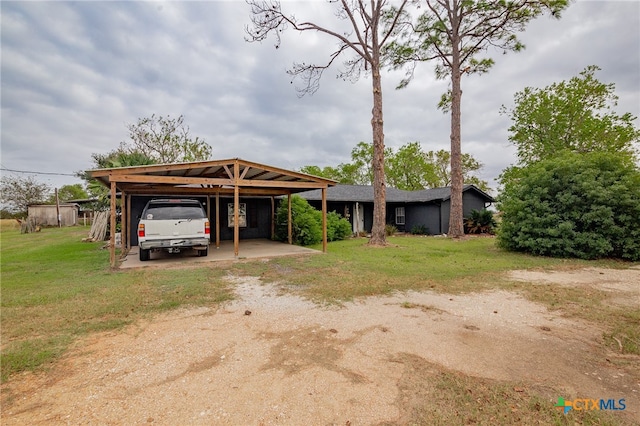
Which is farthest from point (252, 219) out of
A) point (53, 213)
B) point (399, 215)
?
point (53, 213)

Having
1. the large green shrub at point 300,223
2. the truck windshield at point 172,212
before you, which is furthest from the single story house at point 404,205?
the truck windshield at point 172,212

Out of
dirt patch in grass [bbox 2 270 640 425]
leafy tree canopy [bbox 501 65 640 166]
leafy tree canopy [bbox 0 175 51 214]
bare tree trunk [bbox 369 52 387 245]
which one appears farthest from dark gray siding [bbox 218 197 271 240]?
leafy tree canopy [bbox 0 175 51 214]

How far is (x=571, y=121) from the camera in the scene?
20844 mm

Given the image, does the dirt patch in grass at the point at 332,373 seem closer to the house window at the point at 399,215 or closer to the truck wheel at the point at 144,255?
the truck wheel at the point at 144,255

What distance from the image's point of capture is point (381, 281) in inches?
238

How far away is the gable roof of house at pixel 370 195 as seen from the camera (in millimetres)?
17391

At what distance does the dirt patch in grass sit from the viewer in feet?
6.63

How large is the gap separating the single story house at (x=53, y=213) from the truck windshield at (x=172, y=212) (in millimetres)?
27907

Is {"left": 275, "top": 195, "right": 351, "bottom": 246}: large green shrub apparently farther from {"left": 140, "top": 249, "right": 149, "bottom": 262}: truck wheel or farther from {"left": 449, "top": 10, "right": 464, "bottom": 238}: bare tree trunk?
{"left": 449, "top": 10, "right": 464, "bottom": 238}: bare tree trunk

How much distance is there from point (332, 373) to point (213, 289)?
145 inches

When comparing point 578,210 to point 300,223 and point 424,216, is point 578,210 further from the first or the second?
point 300,223

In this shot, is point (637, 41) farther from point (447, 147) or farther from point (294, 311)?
point (447, 147)

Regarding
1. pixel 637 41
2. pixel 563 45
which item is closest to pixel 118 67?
pixel 563 45

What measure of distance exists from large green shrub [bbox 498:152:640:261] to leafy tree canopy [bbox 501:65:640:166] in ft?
40.4
